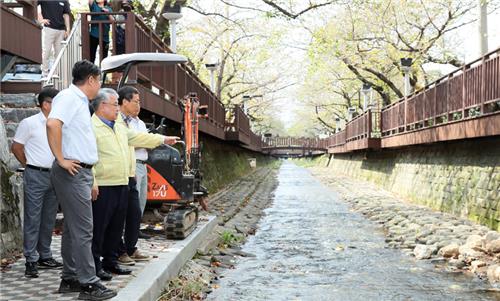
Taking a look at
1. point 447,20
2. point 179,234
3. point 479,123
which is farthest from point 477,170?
point 447,20

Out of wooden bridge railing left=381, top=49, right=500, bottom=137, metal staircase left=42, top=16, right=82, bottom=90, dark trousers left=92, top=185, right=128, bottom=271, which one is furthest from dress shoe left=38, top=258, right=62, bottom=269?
wooden bridge railing left=381, top=49, right=500, bottom=137

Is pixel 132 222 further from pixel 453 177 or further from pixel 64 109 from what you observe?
pixel 453 177

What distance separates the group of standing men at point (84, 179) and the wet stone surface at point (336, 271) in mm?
1914

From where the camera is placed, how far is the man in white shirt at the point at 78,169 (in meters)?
4.49

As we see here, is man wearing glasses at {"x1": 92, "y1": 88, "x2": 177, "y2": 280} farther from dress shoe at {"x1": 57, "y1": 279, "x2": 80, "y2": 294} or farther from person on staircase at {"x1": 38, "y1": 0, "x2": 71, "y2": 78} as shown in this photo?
person on staircase at {"x1": 38, "y1": 0, "x2": 71, "y2": 78}

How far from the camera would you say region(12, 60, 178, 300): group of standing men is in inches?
179

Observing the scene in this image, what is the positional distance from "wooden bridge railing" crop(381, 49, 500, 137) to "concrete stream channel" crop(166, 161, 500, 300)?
356 centimetres

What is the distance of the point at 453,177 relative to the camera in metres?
14.2

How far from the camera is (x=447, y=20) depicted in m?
23.1

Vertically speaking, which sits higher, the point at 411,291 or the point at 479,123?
the point at 479,123

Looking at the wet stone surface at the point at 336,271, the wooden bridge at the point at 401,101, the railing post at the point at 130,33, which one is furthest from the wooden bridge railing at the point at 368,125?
the railing post at the point at 130,33

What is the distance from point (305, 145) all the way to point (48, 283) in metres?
63.7

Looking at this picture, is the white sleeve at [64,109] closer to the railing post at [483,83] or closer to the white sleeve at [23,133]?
the white sleeve at [23,133]

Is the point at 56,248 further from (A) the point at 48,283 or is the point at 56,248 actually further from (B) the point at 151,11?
(B) the point at 151,11
